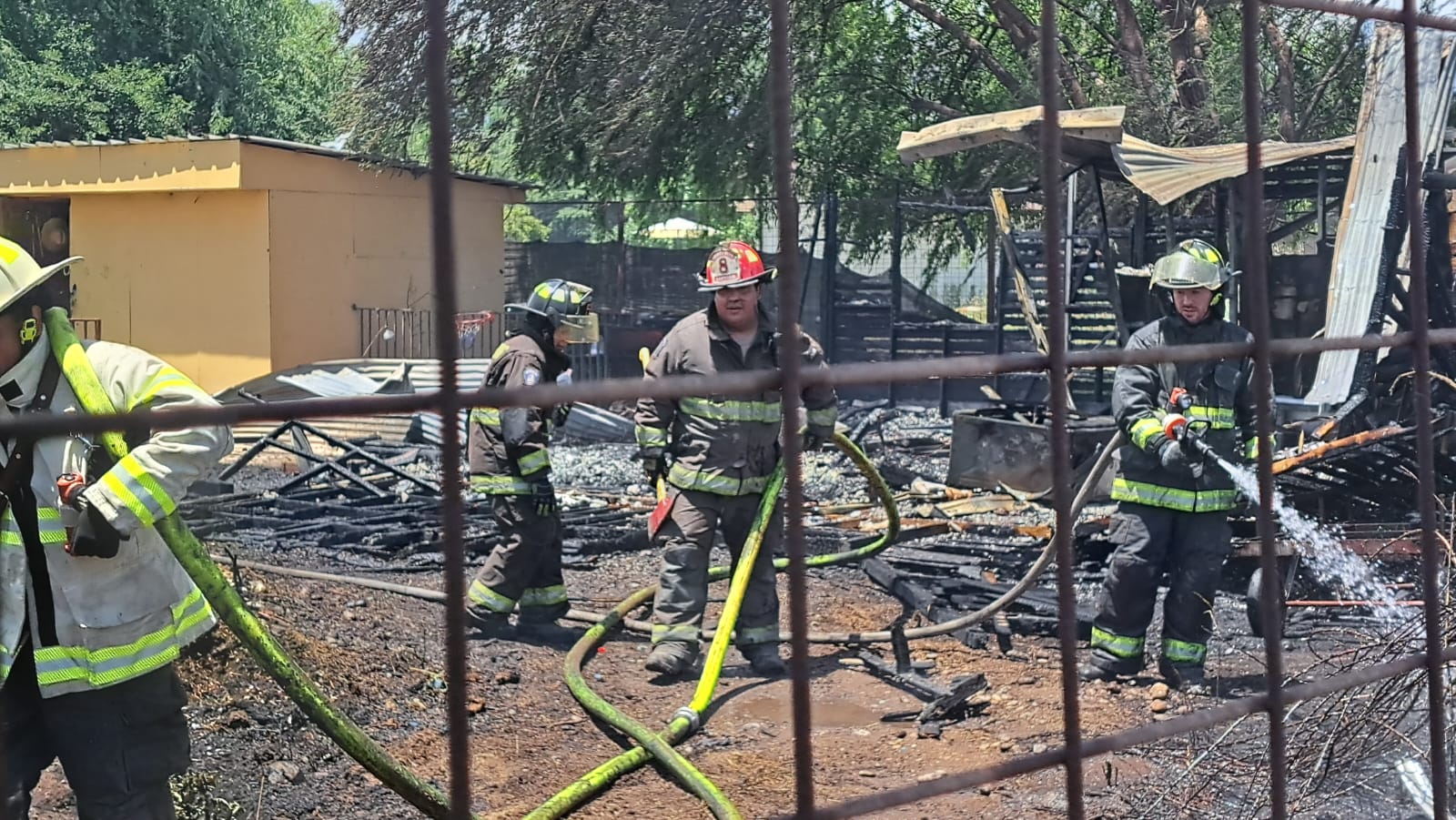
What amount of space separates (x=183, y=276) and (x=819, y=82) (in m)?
8.36

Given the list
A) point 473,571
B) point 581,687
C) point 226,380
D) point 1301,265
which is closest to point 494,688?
point 581,687

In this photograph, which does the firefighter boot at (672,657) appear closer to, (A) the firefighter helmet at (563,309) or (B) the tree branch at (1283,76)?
(A) the firefighter helmet at (563,309)

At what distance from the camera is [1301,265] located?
9398 millimetres

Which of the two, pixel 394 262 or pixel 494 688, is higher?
pixel 394 262

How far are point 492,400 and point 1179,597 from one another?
14.7 feet

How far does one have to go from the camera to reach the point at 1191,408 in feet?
16.0

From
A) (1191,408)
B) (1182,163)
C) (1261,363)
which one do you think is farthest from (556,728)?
(1182,163)

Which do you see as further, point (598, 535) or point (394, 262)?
point (394, 262)

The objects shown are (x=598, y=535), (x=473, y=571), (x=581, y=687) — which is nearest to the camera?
(x=581, y=687)

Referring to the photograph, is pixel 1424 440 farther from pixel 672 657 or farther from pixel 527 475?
pixel 527 475

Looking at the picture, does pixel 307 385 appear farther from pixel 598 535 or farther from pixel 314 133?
pixel 314 133

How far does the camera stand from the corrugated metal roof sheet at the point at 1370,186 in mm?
7199

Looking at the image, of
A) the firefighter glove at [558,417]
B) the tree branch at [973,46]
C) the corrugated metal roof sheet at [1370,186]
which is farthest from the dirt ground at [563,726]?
the tree branch at [973,46]

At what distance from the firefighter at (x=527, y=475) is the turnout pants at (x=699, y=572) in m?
0.70
